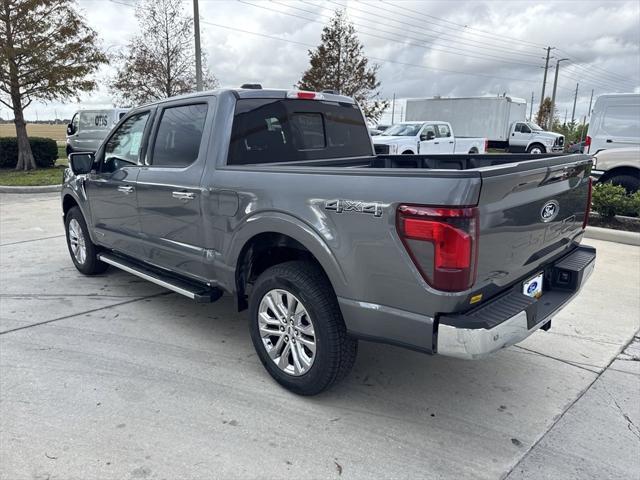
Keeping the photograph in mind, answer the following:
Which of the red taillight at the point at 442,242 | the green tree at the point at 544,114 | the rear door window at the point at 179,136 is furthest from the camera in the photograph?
the green tree at the point at 544,114

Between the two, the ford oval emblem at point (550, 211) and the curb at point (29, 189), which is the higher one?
the ford oval emblem at point (550, 211)

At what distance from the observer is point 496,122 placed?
27.4 metres

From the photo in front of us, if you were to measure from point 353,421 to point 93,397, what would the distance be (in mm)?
1609

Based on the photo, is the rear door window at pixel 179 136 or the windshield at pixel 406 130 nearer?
the rear door window at pixel 179 136

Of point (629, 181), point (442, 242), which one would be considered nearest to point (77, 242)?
point (442, 242)

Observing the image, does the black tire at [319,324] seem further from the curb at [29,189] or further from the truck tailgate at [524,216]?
the curb at [29,189]

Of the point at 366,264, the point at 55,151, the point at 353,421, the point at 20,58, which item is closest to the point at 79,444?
the point at 353,421

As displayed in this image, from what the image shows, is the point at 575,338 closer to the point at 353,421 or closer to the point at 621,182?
the point at 353,421

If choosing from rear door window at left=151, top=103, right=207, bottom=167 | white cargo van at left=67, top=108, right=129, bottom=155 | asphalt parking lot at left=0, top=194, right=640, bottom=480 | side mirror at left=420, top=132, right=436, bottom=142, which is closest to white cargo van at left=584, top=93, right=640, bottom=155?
side mirror at left=420, top=132, right=436, bottom=142

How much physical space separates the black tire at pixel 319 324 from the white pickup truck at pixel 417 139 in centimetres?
1318

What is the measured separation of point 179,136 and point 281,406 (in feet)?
7.24

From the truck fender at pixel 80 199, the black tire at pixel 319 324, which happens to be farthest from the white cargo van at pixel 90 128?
the black tire at pixel 319 324

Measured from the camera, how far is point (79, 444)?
2617mm

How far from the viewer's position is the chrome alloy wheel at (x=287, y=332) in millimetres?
2984
